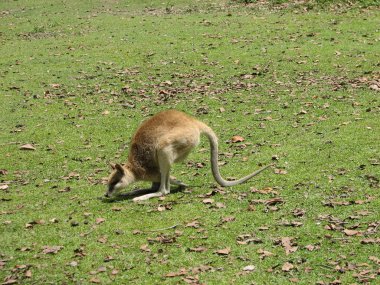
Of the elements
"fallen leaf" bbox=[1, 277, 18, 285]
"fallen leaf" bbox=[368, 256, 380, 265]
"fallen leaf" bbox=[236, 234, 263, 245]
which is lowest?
"fallen leaf" bbox=[1, 277, 18, 285]

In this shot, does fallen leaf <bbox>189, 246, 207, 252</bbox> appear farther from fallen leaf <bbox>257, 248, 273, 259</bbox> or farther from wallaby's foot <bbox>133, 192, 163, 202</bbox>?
wallaby's foot <bbox>133, 192, 163, 202</bbox>

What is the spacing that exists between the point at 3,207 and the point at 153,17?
48.3 feet

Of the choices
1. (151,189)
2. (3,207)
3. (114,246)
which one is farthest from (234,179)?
(3,207)

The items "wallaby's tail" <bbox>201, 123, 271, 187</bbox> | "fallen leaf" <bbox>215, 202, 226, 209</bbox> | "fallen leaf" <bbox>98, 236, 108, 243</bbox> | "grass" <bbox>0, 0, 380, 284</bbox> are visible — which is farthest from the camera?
"wallaby's tail" <bbox>201, 123, 271, 187</bbox>

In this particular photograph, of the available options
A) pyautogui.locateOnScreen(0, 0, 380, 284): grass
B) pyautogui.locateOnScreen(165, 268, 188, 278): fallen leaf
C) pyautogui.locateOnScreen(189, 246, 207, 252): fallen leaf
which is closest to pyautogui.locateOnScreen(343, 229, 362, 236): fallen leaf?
pyautogui.locateOnScreen(0, 0, 380, 284): grass

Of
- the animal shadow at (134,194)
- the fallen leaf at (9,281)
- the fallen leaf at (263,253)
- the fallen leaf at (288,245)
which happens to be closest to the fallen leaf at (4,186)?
the animal shadow at (134,194)

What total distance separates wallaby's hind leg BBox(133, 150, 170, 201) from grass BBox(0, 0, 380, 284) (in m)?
0.14

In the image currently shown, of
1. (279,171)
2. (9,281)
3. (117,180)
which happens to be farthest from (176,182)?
(9,281)

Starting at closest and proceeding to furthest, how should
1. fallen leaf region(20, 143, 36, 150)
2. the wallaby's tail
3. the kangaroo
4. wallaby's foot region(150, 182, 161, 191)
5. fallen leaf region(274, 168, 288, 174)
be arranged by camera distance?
the kangaroo
the wallaby's tail
wallaby's foot region(150, 182, 161, 191)
fallen leaf region(274, 168, 288, 174)
fallen leaf region(20, 143, 36, 150)

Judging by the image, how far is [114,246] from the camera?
745cm

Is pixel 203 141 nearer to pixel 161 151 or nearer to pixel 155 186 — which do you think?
pixel 155 186

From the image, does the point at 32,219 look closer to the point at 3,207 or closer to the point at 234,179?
the point at 3,207

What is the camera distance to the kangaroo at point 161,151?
8.73 meters

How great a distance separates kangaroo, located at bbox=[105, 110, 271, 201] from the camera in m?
8.73
